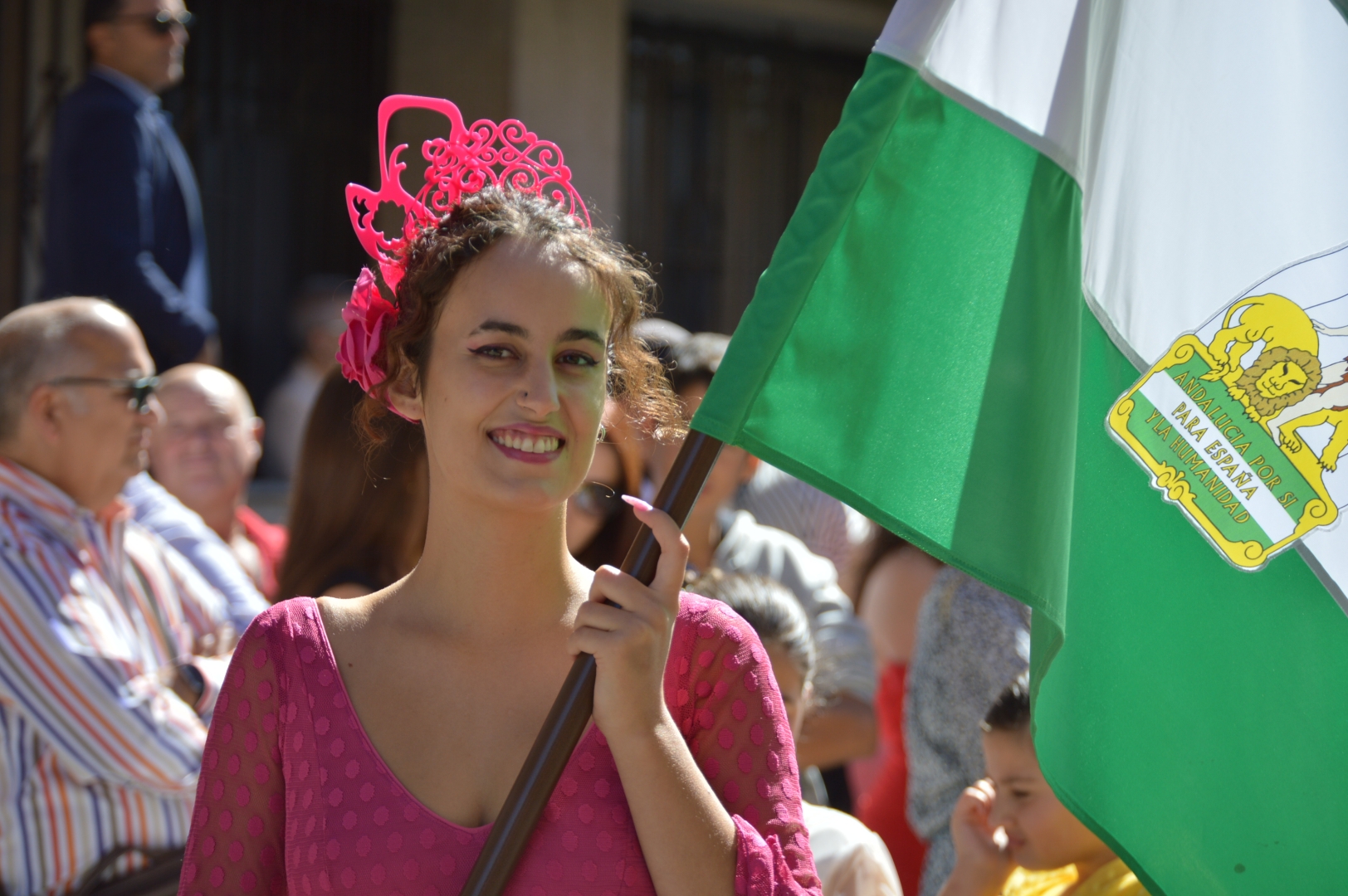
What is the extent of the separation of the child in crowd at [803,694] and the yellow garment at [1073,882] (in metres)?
0.22

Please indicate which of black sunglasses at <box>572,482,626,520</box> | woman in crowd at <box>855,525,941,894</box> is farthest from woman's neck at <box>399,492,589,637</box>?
woman in crowd at <box>855,525,941,894</box>

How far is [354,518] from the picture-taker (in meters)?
3.03

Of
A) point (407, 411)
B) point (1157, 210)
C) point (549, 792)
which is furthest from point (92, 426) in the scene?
point (1157, 210)

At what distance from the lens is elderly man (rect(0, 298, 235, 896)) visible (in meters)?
2.67

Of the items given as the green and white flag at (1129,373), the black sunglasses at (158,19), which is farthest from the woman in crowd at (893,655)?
the black sunglasses at (158,19)

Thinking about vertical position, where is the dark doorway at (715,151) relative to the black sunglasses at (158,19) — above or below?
below

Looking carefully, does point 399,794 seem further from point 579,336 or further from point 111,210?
point 111,210

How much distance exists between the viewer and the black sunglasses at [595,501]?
3459mm

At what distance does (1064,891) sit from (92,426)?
2.12 meters

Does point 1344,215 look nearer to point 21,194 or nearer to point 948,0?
point 948,0

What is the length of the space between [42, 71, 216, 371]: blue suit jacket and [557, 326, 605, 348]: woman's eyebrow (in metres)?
2.51

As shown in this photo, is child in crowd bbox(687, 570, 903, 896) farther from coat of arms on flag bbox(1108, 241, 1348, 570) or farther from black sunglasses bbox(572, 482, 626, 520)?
coat of arms on flag bbox(1108, 241, 1348, 570)

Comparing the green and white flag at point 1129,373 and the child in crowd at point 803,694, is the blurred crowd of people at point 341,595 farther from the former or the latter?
the green and white flag at point 1129,373

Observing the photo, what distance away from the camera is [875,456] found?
1725 mm
